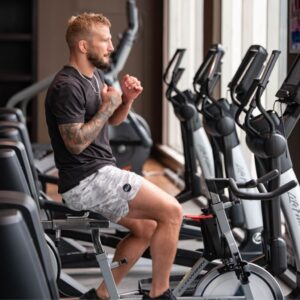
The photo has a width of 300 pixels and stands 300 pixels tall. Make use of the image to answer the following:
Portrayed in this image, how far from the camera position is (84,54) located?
10.8 ft

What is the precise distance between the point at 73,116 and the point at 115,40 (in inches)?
278

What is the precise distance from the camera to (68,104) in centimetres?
314

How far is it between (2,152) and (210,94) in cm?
222

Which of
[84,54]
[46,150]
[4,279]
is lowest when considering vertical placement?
[46,150]

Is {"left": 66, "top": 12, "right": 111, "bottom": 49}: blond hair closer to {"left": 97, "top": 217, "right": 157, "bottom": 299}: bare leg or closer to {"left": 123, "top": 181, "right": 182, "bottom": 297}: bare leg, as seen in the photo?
{"left": 123, "top": 181, "right": 182, "bottom": 297}: bare leg

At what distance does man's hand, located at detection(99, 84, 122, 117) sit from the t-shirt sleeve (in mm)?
85

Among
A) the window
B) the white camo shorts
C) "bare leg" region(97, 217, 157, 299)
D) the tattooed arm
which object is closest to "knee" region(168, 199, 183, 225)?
the white camo shorts

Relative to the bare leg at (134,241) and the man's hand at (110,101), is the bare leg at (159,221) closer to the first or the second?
the bare leg at (134,241)

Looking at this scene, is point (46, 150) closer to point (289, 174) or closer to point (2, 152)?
point (289, 174)

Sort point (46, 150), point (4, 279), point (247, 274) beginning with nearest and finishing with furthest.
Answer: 1. point (4, 279)
2. point (247, 274)
3. point (46, 150)

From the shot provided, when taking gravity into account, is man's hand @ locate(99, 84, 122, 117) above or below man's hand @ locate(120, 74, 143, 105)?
below

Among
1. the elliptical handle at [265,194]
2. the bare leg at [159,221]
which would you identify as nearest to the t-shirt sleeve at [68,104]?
the bare leg at [159,221]

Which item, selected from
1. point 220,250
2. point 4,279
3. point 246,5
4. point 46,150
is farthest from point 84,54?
point 46,150

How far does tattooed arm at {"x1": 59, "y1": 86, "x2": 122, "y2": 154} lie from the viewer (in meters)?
3.13
